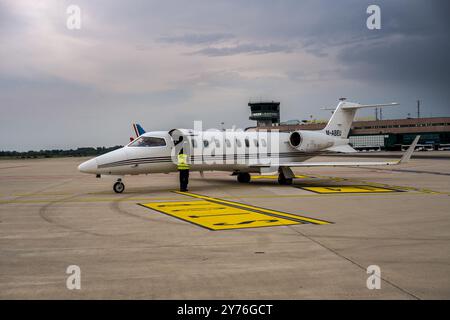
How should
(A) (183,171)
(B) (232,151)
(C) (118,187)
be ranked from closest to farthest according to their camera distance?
(C) (118,187) → (A) (183,171) → (B) (232,151)

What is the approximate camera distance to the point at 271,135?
71.5 ft

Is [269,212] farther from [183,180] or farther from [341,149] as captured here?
[341,149]

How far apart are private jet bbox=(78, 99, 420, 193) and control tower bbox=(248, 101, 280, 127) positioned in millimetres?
96881

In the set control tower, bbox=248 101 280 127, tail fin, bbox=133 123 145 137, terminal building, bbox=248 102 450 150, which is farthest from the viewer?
control tower, bbox=248 101 280 127

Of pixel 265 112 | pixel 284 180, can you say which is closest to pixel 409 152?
pixel 284 180

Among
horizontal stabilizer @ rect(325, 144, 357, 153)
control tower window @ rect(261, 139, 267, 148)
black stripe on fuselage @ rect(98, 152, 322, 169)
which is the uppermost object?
control tower window @ rect(261, 139, 267, 148)

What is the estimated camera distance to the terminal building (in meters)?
99.1

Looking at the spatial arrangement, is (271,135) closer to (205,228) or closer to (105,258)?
(205,228)

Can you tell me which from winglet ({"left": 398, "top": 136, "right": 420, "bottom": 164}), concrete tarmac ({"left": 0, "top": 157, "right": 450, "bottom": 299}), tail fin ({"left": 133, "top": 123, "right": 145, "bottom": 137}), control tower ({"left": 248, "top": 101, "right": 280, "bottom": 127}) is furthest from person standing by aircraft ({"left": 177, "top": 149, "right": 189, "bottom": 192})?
control tower ({"left": 248, "top": 101, "right": 280, "bottom": 127})

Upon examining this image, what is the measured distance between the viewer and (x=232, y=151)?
19844 mm

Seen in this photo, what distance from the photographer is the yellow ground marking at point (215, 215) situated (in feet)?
32.1

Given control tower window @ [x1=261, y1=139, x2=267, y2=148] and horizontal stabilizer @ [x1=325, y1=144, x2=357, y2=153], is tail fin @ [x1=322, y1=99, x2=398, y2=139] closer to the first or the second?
horizontal stabilizer @ [x1=325, y1=144, x2=357, y2=153]

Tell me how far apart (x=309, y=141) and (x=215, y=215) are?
11.8m

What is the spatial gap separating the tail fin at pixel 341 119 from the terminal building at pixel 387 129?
78149 mm
